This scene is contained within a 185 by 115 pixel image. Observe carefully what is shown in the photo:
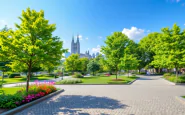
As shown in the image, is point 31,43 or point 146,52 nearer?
point 31,43

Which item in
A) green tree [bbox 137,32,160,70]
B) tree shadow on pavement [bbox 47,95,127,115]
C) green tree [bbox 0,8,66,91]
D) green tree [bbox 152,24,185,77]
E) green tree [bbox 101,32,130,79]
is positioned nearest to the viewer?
tree shadow on pavement [bbox 47,95,127,115]

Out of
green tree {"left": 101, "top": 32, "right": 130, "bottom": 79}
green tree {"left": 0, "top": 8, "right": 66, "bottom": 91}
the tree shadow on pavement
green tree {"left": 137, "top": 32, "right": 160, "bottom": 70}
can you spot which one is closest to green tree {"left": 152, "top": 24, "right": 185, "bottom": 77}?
green tree {"left": 101, "top": 32, "right": 130, "bottom": 79}

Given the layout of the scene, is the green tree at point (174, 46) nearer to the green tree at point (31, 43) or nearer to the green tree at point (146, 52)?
the green tree at point (31, 43)

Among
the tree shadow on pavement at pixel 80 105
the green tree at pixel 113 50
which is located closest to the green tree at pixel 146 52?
the green tree at pixel 113 50

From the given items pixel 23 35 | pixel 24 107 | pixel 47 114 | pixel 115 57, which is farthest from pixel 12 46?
pixel 115 57

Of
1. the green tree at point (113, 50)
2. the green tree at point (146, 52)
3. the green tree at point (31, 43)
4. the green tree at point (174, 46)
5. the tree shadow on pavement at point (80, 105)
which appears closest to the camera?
the tree shadow on pavement at point (80, 105)

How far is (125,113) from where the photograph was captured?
21.6 feet

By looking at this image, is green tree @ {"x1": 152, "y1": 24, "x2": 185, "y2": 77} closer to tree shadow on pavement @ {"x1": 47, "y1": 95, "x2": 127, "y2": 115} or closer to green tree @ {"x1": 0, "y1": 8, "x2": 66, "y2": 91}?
tree shadow on pavement @ {"x1": 47, "y1": 95, "x2": 127, "y2": 115}

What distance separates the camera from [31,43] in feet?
32.1

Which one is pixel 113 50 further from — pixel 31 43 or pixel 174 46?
pixel 31 43

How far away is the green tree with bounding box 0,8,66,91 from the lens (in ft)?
29.5

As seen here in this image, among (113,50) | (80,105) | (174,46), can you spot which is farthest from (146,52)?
(80,105)

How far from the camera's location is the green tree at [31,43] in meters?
8.98

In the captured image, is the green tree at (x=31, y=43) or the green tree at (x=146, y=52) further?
the green tree at (x=146, y=52)
